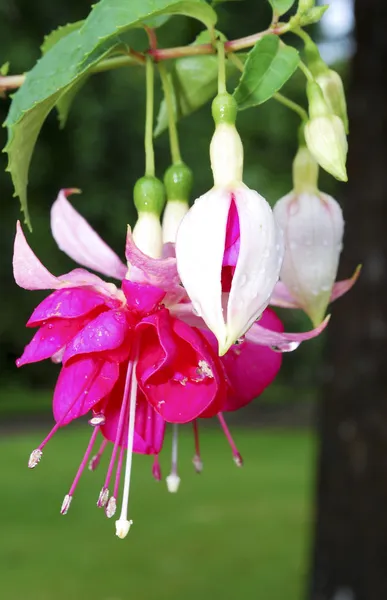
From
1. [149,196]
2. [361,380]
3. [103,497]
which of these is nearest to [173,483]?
→ [103,497]

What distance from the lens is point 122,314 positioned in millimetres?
477

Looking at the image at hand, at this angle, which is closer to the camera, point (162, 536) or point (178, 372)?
point (178, 372)

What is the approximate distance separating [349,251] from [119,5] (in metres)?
1.70

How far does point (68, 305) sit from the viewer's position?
18.6 inches

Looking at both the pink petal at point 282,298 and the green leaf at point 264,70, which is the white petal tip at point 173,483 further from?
the green leaf at point 264,70

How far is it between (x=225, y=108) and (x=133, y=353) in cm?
13

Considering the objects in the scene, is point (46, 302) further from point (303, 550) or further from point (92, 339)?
point (303, 550)

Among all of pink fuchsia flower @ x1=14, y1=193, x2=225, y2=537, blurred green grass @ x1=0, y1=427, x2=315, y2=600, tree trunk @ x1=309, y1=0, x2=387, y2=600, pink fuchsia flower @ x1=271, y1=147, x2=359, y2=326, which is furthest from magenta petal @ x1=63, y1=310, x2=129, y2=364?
blurred green grass @ x1=0, y1=427, x2=315, y2=600

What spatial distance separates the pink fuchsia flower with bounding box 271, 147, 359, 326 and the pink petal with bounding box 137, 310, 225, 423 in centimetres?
7

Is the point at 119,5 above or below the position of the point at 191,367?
above

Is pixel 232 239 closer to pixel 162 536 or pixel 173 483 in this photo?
pixel 173 483

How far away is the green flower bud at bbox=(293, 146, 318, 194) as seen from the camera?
56 cm

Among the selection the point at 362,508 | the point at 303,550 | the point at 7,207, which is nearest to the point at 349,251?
the point at 362,508

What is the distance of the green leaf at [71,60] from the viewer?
462 mm
